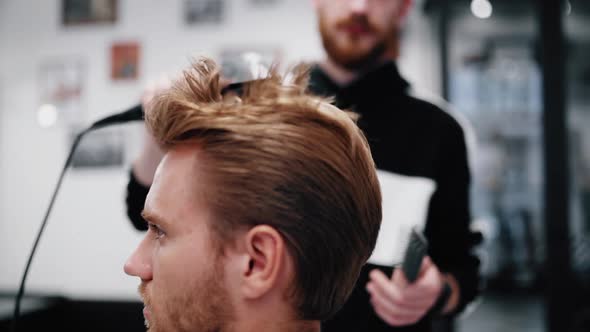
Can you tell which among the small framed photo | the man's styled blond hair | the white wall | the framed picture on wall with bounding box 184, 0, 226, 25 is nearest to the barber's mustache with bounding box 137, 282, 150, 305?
the man's styled blond hair

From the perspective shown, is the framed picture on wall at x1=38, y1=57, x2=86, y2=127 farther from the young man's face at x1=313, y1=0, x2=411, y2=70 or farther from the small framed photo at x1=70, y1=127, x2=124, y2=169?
the young man's face at x1=313, y1=0, x2=411, y2=70

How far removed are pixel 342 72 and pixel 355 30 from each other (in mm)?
97

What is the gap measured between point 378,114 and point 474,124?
13.2ft

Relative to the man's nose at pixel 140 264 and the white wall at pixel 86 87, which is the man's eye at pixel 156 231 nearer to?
the man's nose at pixel 140 264

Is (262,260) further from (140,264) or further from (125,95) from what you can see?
(125,95)

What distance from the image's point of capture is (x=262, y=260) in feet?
1.83

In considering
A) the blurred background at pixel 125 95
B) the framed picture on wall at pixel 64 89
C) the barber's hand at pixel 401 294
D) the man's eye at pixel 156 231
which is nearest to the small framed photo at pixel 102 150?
the blurred background at pixel 125 95

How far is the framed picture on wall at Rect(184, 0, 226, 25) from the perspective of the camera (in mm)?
3217

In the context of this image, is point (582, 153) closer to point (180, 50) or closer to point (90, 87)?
point (180, 50)

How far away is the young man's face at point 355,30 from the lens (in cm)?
108

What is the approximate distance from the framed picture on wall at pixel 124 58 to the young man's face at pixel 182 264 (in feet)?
9.55

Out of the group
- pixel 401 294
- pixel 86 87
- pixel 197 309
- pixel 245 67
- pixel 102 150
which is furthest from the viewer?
pixel 86 87

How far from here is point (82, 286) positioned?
3072mm

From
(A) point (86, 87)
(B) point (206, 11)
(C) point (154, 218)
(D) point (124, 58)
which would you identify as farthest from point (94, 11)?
(C) point (154, 218)
